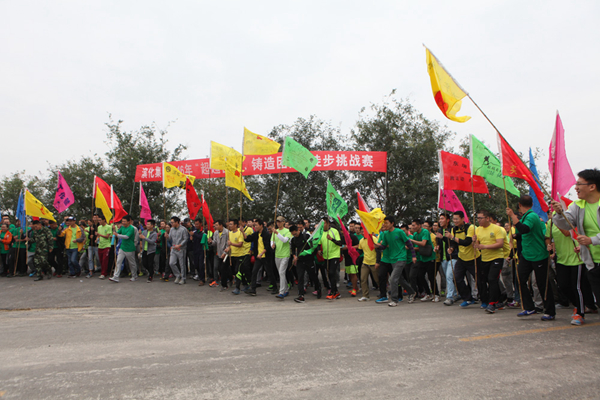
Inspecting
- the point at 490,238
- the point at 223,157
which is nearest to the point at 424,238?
the point at 490,238

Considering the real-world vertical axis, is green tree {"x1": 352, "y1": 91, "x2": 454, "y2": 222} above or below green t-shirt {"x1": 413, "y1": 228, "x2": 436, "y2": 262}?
above

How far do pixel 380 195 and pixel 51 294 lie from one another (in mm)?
17611

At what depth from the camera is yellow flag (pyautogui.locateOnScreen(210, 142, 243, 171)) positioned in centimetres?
1168

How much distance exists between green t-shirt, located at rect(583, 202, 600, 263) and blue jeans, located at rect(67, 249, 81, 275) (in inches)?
530

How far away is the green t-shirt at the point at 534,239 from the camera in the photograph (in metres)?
6.39

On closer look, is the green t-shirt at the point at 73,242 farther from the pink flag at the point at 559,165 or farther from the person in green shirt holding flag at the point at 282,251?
the pink flag at the point at 559,165

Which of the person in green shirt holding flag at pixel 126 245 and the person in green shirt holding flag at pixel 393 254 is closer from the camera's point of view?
the person in green shirt holding flag at pixel 393 254

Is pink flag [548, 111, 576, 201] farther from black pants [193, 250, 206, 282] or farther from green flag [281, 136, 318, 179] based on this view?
black pants [193, 250, 206, 282]

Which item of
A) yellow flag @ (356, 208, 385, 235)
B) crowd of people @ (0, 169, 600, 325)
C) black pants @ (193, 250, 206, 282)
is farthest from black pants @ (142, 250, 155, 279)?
yellow flag @ (356, 208, 385, 235)

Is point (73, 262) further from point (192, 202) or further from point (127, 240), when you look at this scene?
point (192, 202)

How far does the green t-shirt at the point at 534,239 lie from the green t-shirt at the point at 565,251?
26cm

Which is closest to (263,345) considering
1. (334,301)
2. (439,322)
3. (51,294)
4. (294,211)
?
(439,322)

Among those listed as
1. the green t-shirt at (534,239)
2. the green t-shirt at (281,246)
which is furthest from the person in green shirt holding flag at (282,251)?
the green t-shirt at (534,239)

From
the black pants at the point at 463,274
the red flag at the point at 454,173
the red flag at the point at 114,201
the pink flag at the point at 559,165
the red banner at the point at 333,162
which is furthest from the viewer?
the red banner at the point at 333,162
